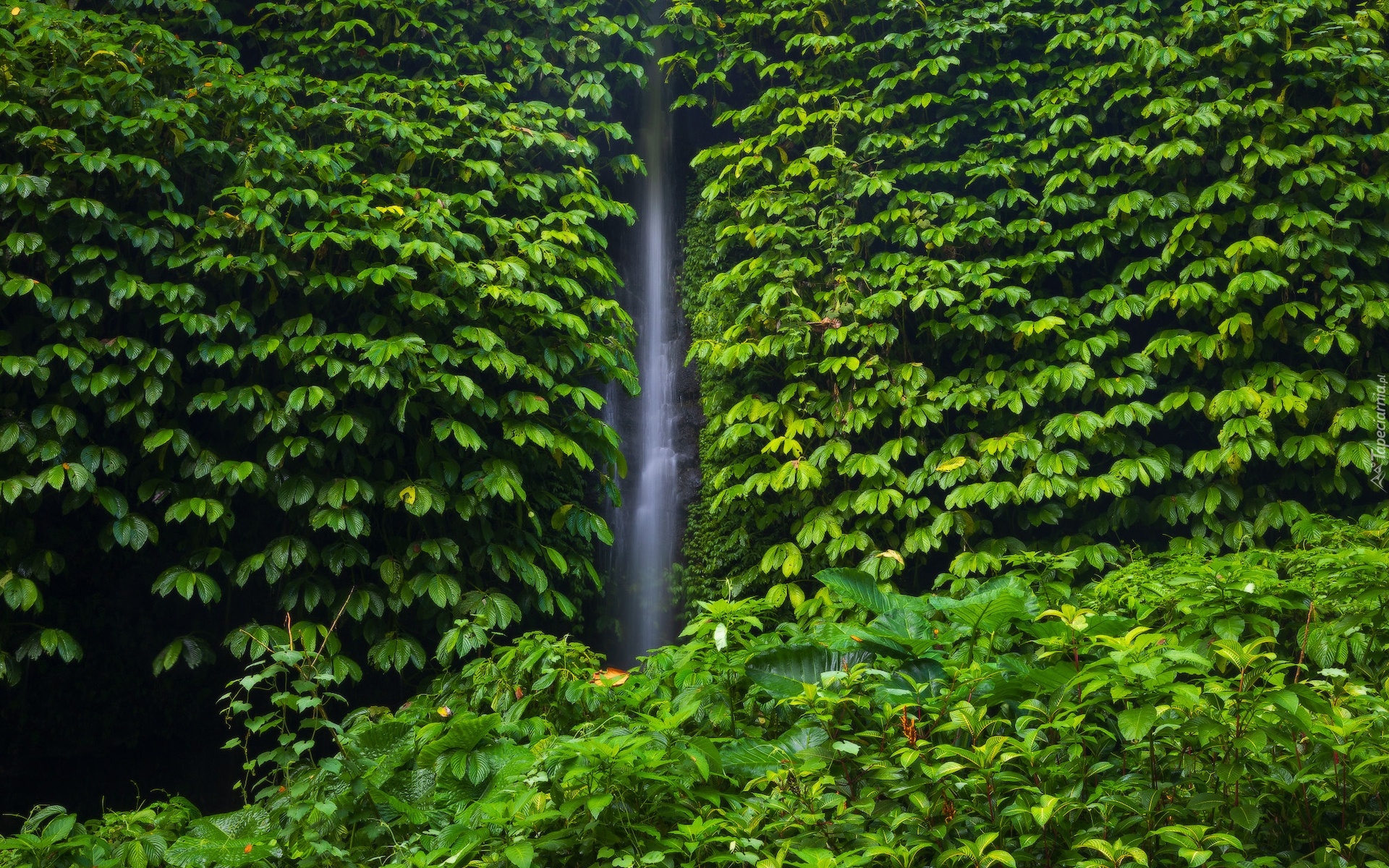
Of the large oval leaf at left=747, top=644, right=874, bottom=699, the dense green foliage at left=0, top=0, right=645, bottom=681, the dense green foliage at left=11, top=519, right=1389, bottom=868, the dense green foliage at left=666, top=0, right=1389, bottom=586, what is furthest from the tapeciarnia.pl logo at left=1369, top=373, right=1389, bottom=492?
the dense green foliage at left=0, top=0, right=645, bottom=681

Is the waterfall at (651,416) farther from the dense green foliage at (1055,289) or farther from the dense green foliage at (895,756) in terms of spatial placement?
the dense green foliage at (895,756)

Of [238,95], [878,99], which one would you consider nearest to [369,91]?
[238,95]

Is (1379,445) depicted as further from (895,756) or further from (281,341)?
(281,341)

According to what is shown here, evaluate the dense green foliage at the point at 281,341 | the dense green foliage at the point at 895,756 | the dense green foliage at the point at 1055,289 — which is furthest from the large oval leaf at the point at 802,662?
the dense green foliage at the point at 1055,289

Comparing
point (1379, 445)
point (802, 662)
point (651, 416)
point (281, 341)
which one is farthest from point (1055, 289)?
point (281, 341)

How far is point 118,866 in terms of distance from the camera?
7.86 feet

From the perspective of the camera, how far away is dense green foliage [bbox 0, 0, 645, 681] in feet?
13.5

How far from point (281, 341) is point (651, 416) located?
2.82m

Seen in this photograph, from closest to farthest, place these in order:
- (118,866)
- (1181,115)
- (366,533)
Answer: (118,866)
(366,533)
(1181,115)

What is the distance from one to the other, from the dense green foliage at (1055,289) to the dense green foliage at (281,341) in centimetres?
123

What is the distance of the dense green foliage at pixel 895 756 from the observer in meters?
1.74

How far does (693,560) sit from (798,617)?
1.52 meters

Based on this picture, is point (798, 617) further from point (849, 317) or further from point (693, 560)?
point (849, 317)

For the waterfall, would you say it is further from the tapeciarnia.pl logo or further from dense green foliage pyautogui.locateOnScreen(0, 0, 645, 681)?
the tapeciarnia.pl logo
